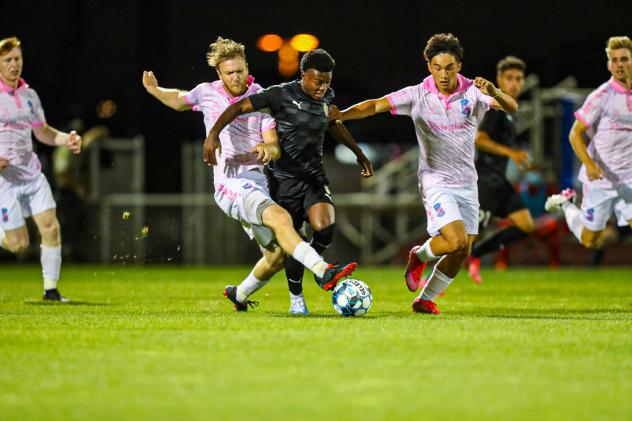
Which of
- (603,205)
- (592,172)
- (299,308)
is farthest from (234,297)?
(603,205)

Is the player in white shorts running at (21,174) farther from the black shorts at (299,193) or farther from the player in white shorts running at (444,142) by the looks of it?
the player in white shorts running at (444,142)

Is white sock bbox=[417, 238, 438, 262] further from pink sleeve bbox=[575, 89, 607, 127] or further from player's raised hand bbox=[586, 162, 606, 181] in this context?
pink sleeve bbox=[575, 89, 607, 127]

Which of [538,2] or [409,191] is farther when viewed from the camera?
[538,2]

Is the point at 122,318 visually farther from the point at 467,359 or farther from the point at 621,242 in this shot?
the point at 621,242

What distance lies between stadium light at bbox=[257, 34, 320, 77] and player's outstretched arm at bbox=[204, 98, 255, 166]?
15.8 m

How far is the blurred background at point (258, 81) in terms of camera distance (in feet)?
73.4

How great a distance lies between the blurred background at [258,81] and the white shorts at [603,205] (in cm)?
814

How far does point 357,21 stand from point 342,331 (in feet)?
65.0

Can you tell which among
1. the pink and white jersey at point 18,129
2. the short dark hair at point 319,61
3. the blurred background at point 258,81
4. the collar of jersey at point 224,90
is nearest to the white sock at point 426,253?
the short dark hair at point 319,61

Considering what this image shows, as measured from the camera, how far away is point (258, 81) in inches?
1000

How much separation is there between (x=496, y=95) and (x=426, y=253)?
1.52 meters

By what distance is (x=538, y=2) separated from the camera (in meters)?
27.7

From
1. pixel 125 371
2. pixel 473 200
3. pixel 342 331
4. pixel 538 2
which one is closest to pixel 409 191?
pixel 538 2

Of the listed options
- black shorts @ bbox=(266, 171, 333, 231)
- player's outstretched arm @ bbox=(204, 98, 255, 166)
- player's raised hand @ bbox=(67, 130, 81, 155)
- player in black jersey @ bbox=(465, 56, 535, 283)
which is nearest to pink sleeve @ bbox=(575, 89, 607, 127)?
player in black jersey @ bbox=(465, 56, 535, 283)
